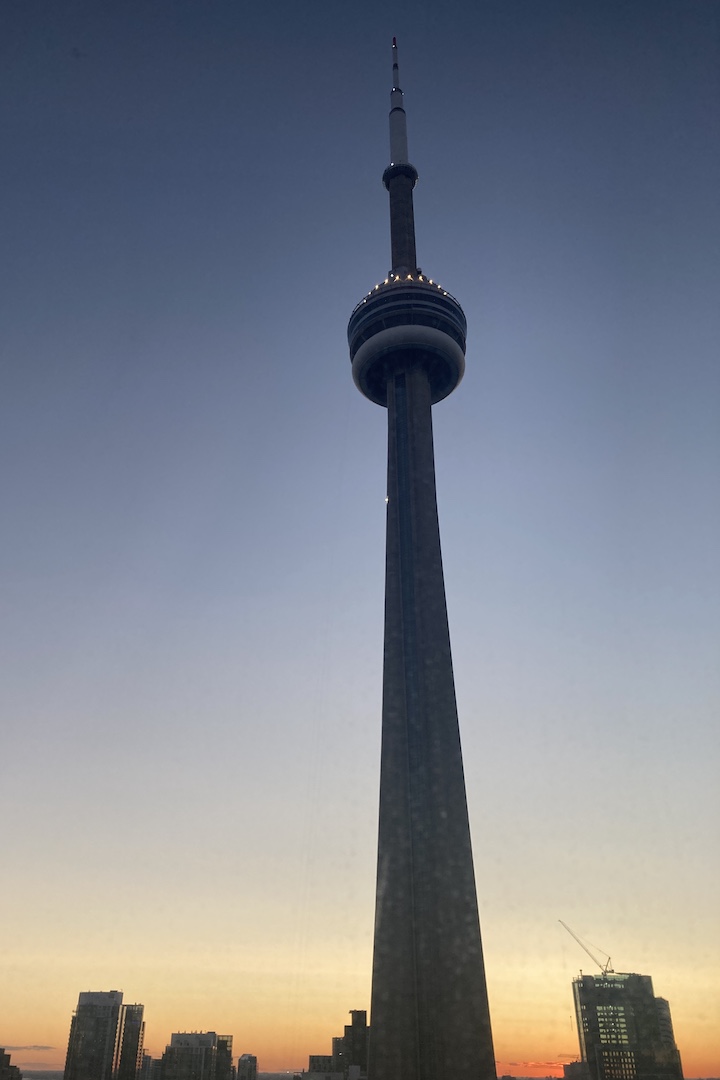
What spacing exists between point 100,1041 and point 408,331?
480 feet

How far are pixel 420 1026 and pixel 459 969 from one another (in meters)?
5.82

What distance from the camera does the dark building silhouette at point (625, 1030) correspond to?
18138cm

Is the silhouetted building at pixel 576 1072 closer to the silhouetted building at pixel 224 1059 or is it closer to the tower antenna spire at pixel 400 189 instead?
the silhouetted building at pixel 224 1059

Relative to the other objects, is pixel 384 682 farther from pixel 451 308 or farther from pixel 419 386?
pixel 451 308

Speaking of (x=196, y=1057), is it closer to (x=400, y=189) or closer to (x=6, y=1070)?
(x=6, y=1070)

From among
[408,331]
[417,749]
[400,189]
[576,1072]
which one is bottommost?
[576,1072]

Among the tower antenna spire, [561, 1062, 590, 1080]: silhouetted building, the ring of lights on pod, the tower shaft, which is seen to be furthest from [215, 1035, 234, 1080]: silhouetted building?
the tower antenna spire

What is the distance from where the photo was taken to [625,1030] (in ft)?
622

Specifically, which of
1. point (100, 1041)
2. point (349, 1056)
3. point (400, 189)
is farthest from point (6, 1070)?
point (400, 189)

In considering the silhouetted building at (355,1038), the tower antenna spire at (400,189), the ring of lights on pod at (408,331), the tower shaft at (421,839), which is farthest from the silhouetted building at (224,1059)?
the tower antenna spire at (400,189)

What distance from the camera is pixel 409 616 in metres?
91.6

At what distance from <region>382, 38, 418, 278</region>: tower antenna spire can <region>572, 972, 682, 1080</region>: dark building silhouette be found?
171571 mm

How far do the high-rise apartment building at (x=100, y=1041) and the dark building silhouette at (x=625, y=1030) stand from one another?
101603 millimetres

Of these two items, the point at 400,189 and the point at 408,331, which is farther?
the point at 400,189
